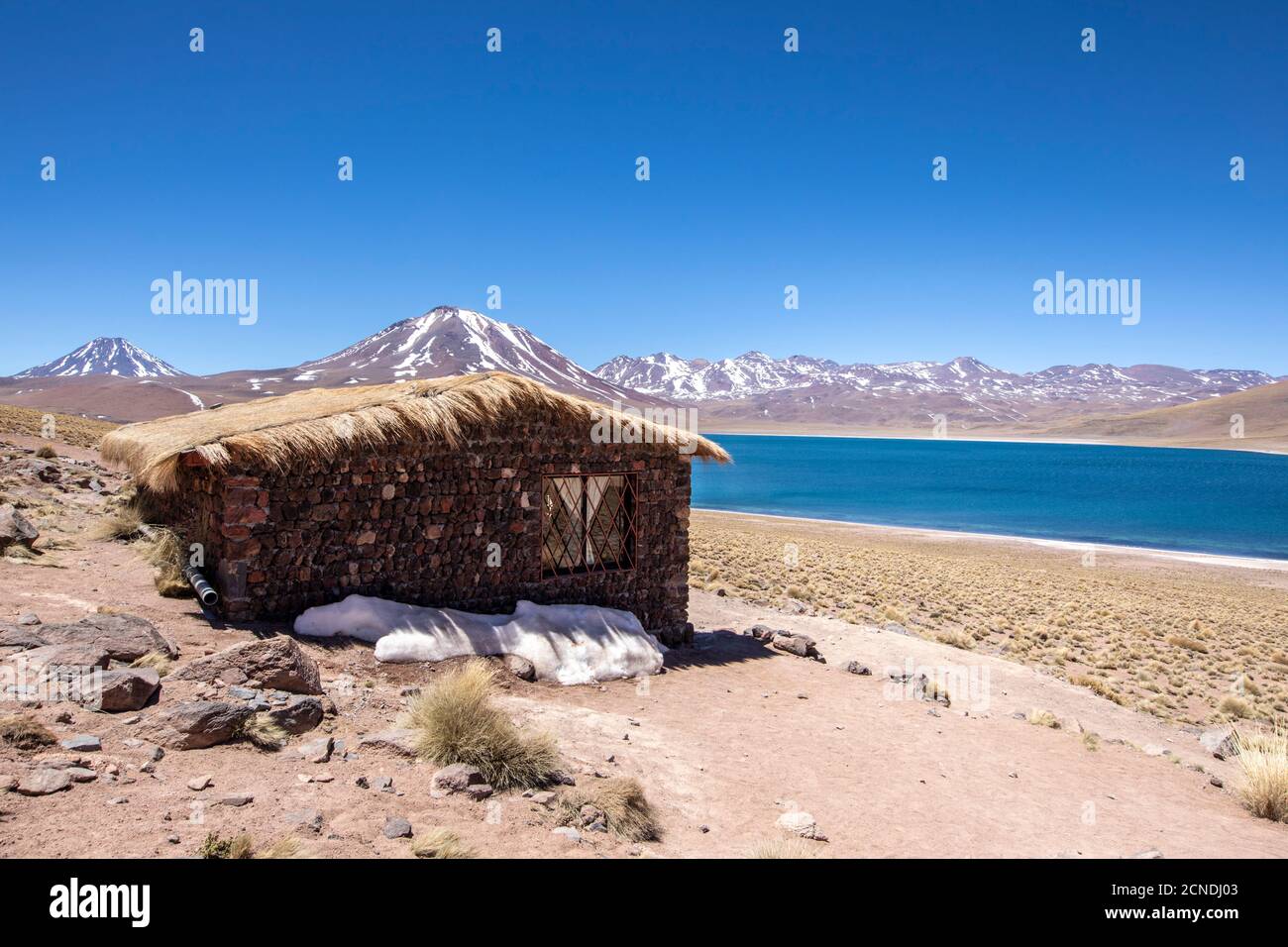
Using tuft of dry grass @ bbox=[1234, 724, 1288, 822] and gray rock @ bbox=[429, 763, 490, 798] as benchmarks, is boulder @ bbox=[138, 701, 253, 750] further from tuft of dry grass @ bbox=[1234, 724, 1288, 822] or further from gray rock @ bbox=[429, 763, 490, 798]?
tuft of dry grass @ bbox=[1234, 724, 1288, 822]

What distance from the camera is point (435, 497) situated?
9008 millimetres

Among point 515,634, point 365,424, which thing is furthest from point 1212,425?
point 365,424

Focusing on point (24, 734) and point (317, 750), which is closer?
point (24, 734)

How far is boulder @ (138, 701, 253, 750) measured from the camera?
4883 millimetres

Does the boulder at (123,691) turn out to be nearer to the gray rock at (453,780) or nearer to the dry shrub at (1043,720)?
the gray rock at (453,780)


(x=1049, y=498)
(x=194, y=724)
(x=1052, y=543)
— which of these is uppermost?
(x=194, y=724)

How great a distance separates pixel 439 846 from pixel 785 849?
2175mm

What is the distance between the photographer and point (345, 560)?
843 cm

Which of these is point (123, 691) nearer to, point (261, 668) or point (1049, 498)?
point (261, 668)

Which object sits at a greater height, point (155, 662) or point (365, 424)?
point (365, 424)

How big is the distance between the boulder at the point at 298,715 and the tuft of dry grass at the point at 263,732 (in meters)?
0.07

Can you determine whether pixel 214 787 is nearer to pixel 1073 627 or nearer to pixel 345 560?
pixel 345 560

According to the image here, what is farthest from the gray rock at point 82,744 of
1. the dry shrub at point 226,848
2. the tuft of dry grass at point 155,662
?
the dry shrub at point 226,848
